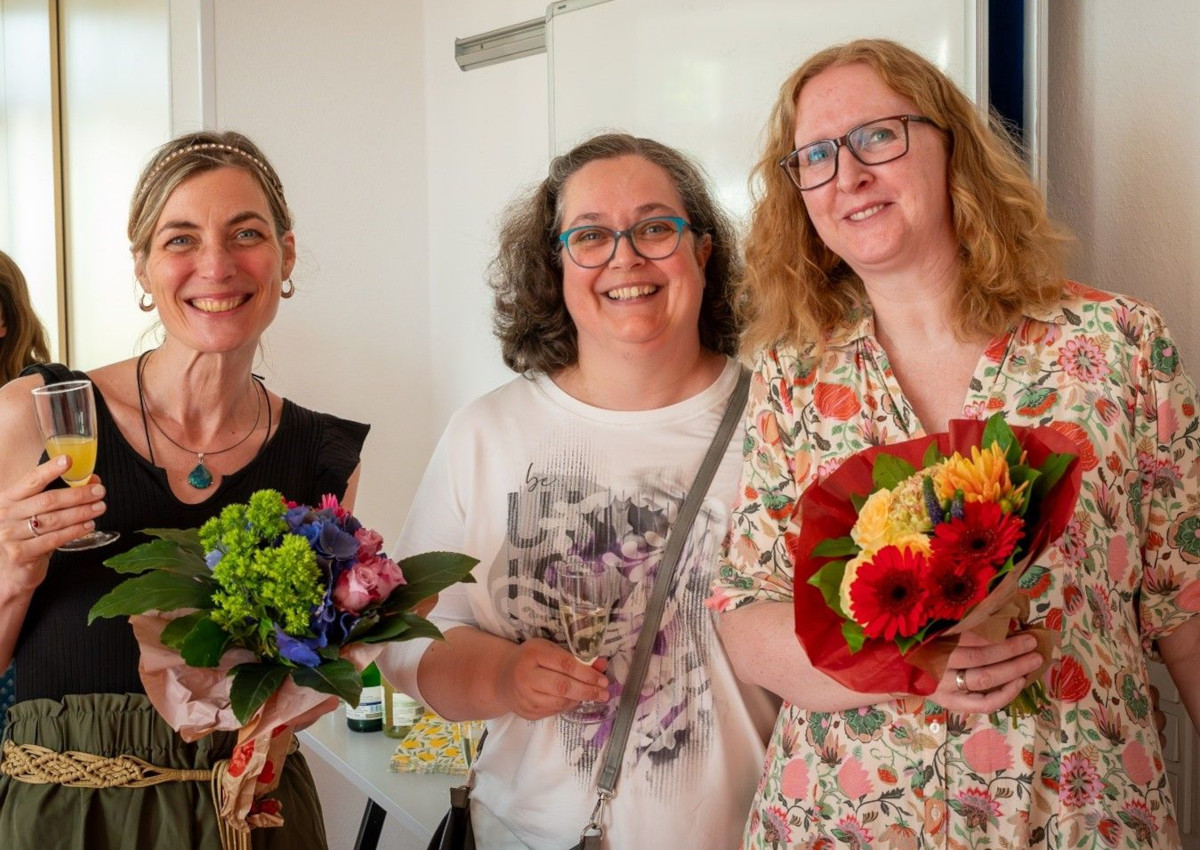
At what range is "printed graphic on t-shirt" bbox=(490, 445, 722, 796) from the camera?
1.79 meters

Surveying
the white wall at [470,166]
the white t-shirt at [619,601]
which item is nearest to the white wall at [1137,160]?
the white t-shirt at [619,601]

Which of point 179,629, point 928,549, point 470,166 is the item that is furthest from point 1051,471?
point 470,166

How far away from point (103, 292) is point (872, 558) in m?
3.15

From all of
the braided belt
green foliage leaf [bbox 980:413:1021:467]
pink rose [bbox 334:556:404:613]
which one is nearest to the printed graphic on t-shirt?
pink rose [bbox 334:556:404:613]

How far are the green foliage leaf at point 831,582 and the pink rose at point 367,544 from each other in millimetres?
586

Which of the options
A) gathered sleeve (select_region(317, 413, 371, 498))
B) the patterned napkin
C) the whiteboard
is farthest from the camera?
the patterned napkin

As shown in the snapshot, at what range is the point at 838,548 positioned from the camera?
4.13 ft

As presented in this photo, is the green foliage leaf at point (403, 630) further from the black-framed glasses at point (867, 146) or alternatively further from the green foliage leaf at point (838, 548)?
the black-framed glasses at point (867, 146)

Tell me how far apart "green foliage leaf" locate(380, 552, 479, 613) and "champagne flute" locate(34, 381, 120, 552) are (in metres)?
0.48

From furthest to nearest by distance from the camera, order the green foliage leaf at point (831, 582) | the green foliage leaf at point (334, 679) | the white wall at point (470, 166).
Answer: the white wall at point (470, 166)
the green foliage leaf at point (334, 679)
the green foliage leaf at point (831, 582)

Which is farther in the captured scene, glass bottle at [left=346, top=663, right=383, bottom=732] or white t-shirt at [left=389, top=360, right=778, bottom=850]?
glass bottle at [left=346, top=663, right=383, bottom=732]

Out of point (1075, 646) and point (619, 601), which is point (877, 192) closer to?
point (1075, 646)

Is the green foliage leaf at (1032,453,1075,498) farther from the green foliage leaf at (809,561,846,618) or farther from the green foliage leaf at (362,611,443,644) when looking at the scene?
the green foliage leaf at (362,611,443,644)

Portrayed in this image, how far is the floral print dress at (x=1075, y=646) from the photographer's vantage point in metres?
1.45
